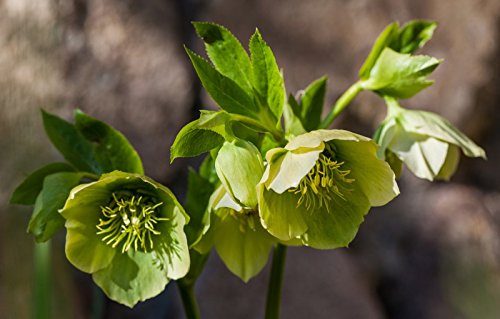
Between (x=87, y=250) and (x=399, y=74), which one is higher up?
(x=399, y=74)

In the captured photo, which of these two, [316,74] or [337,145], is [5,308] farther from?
[337,145]

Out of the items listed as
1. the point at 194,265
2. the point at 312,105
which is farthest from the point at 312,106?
the point at 194,265

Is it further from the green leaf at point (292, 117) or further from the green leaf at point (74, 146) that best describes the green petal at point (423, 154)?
the green leaf at point (74, 146)

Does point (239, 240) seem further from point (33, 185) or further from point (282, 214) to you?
point (33, 185)

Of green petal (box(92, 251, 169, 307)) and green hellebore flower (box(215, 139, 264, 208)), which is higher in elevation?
green hellebore flower (box(215, 139, 264, 208))

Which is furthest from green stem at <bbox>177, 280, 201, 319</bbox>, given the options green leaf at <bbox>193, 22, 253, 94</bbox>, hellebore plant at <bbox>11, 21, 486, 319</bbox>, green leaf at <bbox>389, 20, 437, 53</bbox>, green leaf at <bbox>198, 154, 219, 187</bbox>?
green leaf at <bbox>389, 20, 437, 53</bbox>

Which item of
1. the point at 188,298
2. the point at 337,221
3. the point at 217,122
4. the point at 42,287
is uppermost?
the point at 217,122


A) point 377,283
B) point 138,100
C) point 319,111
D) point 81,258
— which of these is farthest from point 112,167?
point 377,283

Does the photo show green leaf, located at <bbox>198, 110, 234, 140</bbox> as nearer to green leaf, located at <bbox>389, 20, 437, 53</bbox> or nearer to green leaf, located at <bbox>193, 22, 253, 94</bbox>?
green leaf, located at <bbox>193, 22, 253, 94</bbox>
